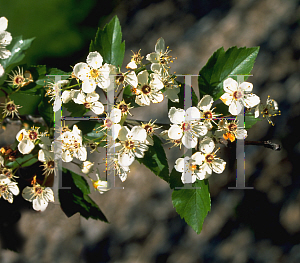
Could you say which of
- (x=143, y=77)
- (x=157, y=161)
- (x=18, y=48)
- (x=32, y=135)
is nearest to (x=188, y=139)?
(x=157, y=161)

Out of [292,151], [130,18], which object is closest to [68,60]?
[130,18]

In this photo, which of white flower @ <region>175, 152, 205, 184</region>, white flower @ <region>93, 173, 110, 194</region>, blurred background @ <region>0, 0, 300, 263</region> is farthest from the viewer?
blurred background @ <region>0, 0, 300, 263</region>

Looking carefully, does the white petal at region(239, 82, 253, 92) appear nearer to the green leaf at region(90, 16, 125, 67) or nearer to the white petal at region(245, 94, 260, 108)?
the white petal at region(245, 94, 260, 108)

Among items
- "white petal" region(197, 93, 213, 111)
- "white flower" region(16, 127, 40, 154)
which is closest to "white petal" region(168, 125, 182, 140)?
"white petal" region(197, 93, 213, 111)

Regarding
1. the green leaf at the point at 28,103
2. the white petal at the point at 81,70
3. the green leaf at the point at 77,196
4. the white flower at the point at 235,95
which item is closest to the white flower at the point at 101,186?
the green leaf at the point at 77,196

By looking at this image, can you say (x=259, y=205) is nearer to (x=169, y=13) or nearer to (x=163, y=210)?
(x=163, y=210)

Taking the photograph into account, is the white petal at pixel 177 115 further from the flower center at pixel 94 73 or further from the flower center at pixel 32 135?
the flower center at pixel 32 135

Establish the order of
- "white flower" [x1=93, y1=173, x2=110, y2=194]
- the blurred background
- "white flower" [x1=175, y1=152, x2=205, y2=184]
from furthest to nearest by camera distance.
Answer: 1. the blurred background
2. "white flower" [x1=93, y1=173, x2=110, y2=194]
3. "white flower" [x1=175, y1=152, x2=205, y2=184]

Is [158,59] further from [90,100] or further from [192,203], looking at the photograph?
[192,203]
